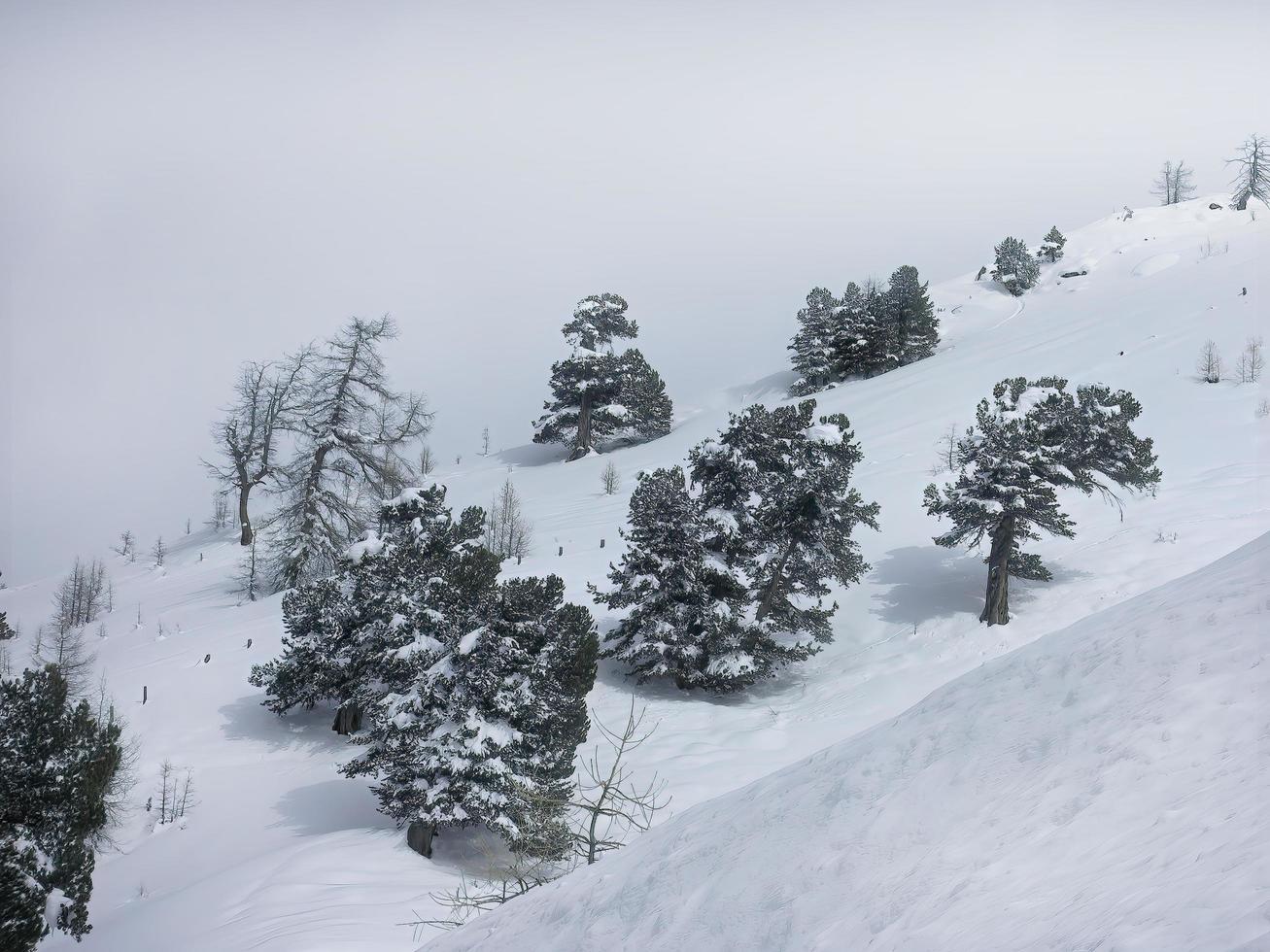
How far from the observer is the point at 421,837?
48.5 feet

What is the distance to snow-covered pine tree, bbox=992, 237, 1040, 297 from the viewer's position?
76.9 meters

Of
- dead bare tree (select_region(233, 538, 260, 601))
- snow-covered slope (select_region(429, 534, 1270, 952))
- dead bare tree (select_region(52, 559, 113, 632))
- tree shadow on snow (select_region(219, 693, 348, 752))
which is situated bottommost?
tree shadow on snow (select_region(219, 693, 348, 752))

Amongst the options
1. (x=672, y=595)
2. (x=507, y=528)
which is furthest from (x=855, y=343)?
(x=672, y=595)

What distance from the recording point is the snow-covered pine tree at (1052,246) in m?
81.2

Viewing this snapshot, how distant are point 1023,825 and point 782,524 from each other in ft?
62.9

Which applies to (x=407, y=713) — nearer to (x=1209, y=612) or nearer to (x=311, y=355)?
(x=1209, y=612)

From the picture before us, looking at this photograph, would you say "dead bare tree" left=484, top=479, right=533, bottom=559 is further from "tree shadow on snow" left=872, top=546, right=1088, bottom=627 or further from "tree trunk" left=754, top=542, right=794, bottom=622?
"tree shadow on snow" left=872, top=546, right=1088, bottom=627

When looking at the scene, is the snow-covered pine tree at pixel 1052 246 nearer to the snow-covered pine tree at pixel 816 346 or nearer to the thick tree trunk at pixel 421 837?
the snow-covered pine tree at pixel 816 346

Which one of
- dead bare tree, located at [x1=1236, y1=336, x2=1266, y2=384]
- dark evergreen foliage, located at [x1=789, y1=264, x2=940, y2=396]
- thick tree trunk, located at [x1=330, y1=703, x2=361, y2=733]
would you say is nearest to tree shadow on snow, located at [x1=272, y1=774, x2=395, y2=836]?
thick tree trunk, located at [x1=330, y1=703, x2=361, y2=733]

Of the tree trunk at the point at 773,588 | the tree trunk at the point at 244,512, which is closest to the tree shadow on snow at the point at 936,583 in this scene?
the tree trunk at the point at 773,588

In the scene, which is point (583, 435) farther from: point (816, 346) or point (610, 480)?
point (816, 346)

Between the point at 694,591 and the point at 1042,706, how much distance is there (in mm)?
17133

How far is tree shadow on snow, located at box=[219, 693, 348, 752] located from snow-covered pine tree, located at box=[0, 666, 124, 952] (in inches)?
319

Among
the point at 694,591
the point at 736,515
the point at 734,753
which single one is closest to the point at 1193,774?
the point at 734,753
